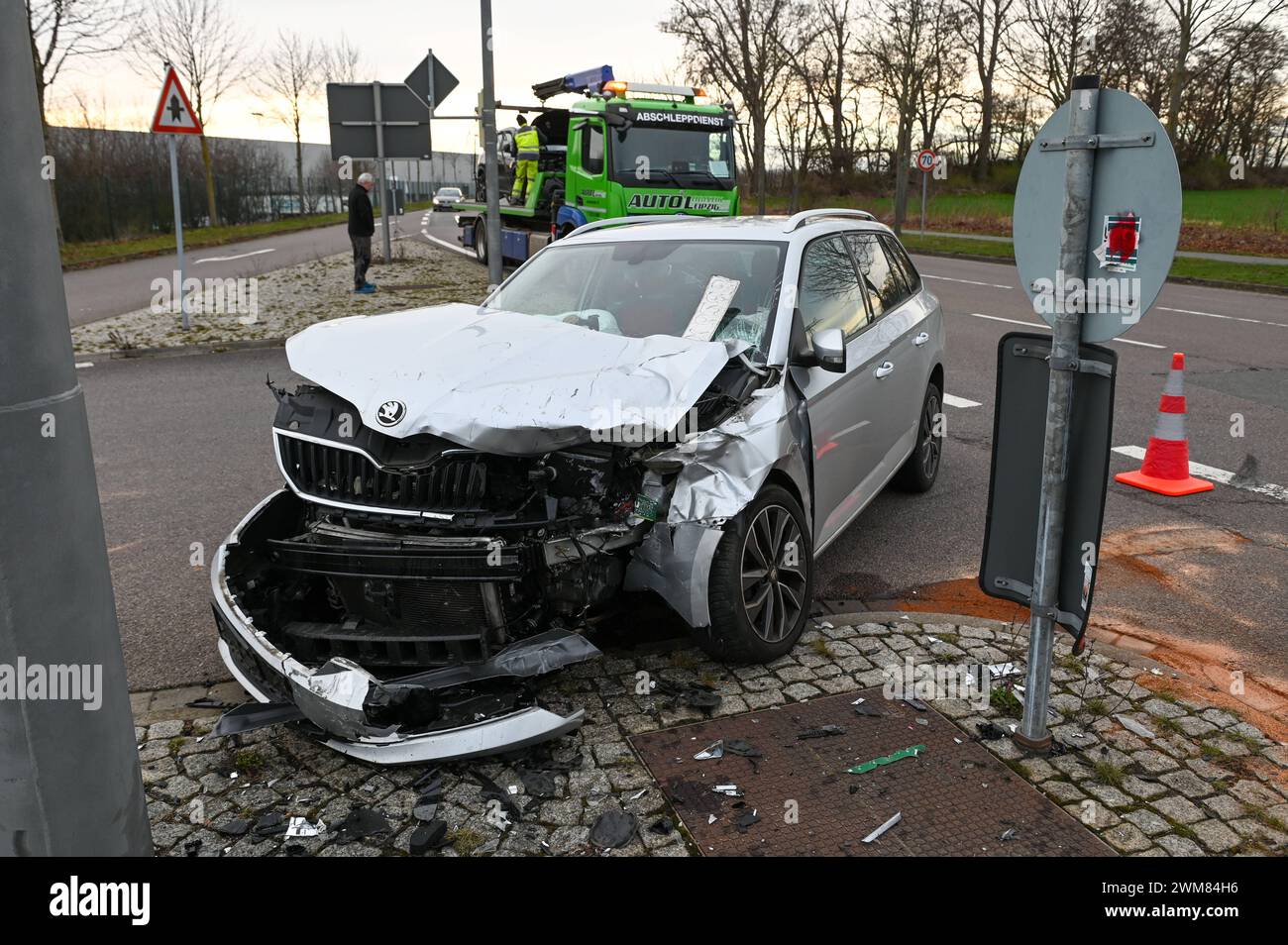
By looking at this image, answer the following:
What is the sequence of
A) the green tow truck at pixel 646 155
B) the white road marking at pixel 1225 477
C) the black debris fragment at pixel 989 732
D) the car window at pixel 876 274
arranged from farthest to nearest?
1. the green tow truck at pixel 646 155
2. the white road marking at pixel 1225 477
3. the car window at pixel 876 274
4. the black debris fragment at pixel 989 732

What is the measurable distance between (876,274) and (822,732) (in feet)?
10.2

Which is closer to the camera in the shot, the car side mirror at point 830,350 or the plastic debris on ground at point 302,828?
the plastic debris on ground at point 302,828

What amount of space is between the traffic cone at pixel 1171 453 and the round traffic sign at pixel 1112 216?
13.3 feet

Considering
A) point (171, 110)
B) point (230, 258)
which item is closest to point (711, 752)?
point (171, 110)

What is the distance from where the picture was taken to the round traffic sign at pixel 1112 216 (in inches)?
119

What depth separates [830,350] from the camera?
4367 millimetres

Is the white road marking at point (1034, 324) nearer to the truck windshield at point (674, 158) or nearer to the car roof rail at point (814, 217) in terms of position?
the truck windshield at point (674, 158)

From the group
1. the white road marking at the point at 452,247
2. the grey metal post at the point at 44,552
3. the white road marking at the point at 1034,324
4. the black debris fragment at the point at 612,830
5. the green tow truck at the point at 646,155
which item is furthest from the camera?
the white road marking at the point at 452,247

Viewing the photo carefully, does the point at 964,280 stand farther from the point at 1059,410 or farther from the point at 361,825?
the point at 361,825

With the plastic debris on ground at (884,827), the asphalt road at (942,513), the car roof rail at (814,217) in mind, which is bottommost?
the plastic debris on ground at (884,827)

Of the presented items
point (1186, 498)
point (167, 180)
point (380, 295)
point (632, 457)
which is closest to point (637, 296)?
point (632, 457)

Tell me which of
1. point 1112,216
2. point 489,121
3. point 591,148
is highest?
point 489,121

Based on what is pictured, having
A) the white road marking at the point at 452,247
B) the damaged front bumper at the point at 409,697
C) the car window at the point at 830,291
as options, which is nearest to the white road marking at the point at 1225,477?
the car window at the point at 830,291
